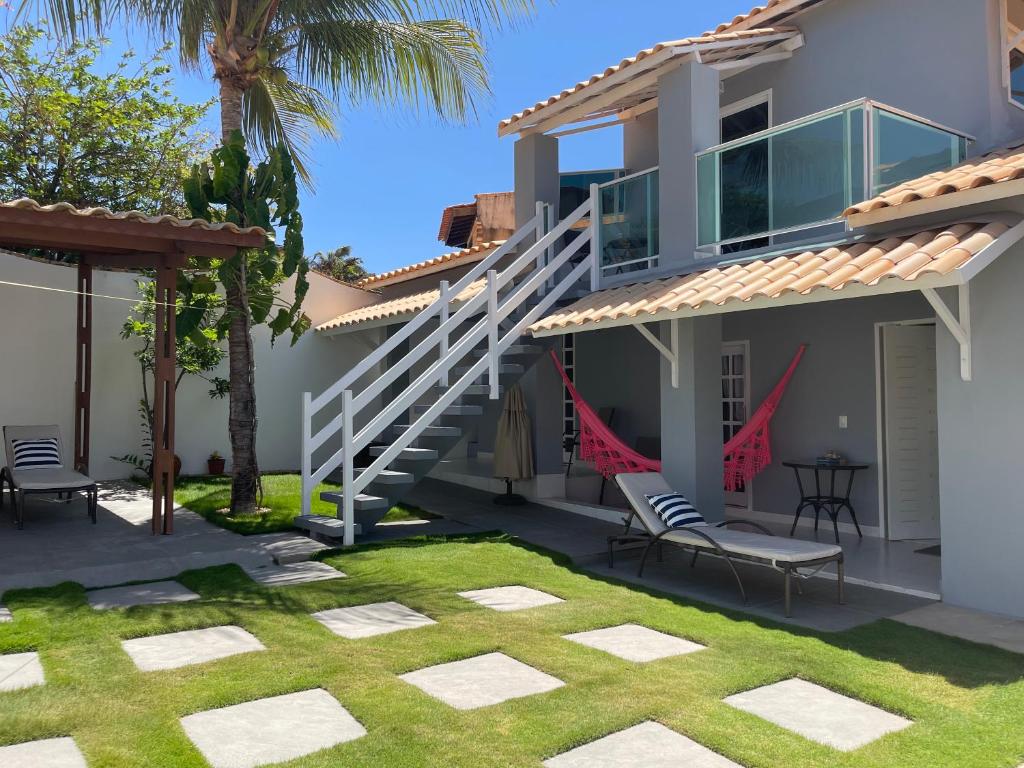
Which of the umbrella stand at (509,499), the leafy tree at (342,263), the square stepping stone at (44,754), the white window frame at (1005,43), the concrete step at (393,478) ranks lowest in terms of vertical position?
the square stepping stone at (44,754)

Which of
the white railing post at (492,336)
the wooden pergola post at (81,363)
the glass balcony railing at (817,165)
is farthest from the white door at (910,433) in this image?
the wooden pergola post at (81,363)

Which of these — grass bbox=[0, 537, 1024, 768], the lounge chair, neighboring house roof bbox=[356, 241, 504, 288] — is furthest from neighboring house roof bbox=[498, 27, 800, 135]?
grass bbox=[0, 537, 1024, 768]

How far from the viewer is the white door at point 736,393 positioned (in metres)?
10.2

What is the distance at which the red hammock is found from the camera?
29.1 feet

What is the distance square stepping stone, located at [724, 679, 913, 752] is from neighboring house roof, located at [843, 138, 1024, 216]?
150 inches

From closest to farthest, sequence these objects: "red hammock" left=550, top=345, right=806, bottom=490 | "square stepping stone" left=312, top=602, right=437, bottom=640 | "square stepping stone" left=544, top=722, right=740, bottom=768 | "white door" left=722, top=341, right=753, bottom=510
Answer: "square stepping stone" left=544, top=722, right=740, bottom=768
"square stepping stone" left=312, top=602, right=437, bottom=640
"red hammock" left=550, top=345, right=806, bottom=490
"white door" left=722, top=341, right=753, bottom=510

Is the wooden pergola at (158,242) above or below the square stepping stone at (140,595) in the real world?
above

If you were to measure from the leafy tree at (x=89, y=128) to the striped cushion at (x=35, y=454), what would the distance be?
293 inches

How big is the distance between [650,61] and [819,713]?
283 inches

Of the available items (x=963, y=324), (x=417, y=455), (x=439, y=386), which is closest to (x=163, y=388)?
(x=417, y=455)

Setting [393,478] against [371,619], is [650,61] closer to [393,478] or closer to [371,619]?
[393,478]

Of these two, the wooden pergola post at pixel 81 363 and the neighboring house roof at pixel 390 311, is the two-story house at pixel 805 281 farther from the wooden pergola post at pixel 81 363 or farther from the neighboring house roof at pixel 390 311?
the wooden pergola post at pixel 81 363

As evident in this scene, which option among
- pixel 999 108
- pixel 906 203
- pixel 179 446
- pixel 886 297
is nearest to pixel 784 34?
pixel 999 108

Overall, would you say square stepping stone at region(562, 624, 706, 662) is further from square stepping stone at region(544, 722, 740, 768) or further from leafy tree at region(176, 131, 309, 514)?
leafy tree at region(176, 131, 309, 514)
